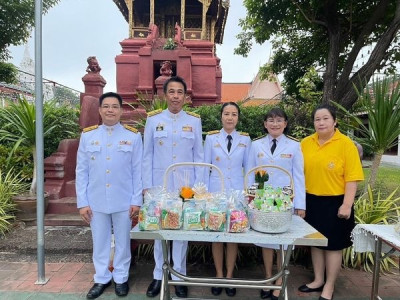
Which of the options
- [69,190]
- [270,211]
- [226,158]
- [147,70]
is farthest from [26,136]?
[147,70]

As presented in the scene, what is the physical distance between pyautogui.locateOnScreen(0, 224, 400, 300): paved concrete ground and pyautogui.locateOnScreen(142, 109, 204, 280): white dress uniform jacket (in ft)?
1.29

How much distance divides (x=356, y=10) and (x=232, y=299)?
7981 mm

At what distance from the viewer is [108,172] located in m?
2.80

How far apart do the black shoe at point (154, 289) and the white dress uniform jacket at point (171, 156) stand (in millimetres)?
42

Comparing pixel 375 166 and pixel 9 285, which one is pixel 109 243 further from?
pixel 375 166

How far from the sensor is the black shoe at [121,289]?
9.35 ft

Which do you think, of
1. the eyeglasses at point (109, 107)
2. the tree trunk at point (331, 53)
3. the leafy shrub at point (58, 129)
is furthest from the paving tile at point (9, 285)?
the tree trunk at point (331, 53)

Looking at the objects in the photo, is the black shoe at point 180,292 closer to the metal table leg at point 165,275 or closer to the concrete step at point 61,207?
the metal table leg at point 165,275

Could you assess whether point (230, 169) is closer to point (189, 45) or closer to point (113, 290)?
point (113, 290)

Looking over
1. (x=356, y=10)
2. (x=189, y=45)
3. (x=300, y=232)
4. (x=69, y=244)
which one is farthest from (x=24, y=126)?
(x=356, y=10)

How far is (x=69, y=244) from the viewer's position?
12.7 feet

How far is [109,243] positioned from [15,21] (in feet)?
50.3

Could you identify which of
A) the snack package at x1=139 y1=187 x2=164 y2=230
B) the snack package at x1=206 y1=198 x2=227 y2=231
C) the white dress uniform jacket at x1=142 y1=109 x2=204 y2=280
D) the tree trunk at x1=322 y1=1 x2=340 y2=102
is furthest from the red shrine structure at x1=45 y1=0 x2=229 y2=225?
the tree trunk at x1=322 y1=1 x2=340 y2=102

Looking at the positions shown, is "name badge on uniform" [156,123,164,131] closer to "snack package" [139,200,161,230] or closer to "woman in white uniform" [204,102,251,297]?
"woman in white uniform" [204,102,251,297]
